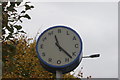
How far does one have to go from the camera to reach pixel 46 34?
635 cm

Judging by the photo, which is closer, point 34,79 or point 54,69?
point 54,69

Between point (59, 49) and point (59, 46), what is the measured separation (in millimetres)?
50

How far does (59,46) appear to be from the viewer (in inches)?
245

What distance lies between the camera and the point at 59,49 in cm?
621

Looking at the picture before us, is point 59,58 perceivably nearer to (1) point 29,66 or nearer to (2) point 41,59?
(2) point 41,59

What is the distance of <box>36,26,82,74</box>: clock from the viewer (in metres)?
6.13

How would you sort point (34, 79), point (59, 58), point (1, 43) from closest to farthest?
point (59, 58) → point (1, 43) → point (34, 79)

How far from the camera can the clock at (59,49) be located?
6.13 metres

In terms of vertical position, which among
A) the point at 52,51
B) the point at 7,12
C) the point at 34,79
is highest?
the point at 7,12

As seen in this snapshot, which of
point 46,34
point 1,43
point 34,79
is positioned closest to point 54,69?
point 46,34

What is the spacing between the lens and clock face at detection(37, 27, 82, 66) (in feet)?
20.2

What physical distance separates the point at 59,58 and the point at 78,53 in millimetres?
315

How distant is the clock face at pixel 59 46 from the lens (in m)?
6.15

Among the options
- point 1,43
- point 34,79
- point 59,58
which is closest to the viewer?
point 59,58
